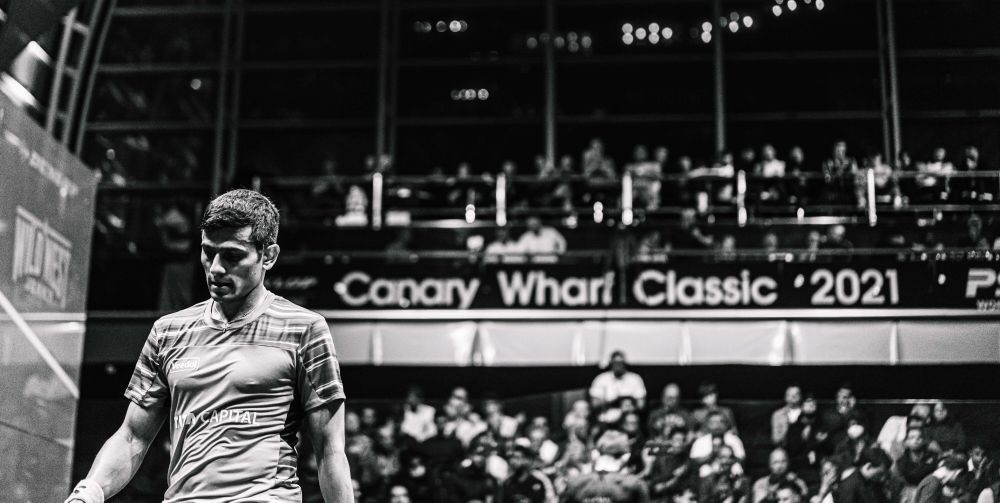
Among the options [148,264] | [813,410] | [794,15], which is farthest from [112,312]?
[794,15]

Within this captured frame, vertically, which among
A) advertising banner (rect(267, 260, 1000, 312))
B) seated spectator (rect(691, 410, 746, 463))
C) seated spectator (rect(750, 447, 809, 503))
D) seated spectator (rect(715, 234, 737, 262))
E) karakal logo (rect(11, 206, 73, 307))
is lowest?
seated spectator (rect(750, 447, 809, 503))

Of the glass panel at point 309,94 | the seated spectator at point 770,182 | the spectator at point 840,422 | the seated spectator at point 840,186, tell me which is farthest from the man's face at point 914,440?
the glass panel at point 309,94

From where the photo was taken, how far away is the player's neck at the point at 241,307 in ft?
13.9

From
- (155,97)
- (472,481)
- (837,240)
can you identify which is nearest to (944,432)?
(472,481)

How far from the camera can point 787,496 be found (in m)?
11.9

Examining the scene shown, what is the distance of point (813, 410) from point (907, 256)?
16.3 ft

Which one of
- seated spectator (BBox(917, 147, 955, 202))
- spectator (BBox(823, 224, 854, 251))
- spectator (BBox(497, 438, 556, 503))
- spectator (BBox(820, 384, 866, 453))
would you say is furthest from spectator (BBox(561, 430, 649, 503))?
seated spectator (BBox(917, 147, 955, 202))

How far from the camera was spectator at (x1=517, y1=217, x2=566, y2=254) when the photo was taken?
58.7 ft

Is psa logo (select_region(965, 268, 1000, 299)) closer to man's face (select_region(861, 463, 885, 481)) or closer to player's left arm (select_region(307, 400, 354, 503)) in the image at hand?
man's face (select_region(861, 463, 885, 481))

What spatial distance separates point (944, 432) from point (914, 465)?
437 millimetres

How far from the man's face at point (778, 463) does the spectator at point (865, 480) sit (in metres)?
0.56

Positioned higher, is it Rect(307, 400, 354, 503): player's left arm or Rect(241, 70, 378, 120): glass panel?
Rect(241, 70, 378, 120): glass panel

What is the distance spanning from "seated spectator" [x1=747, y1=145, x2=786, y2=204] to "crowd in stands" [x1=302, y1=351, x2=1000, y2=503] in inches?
180

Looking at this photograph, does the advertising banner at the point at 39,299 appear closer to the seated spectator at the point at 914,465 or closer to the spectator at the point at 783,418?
the spectator at the point at 783,418
